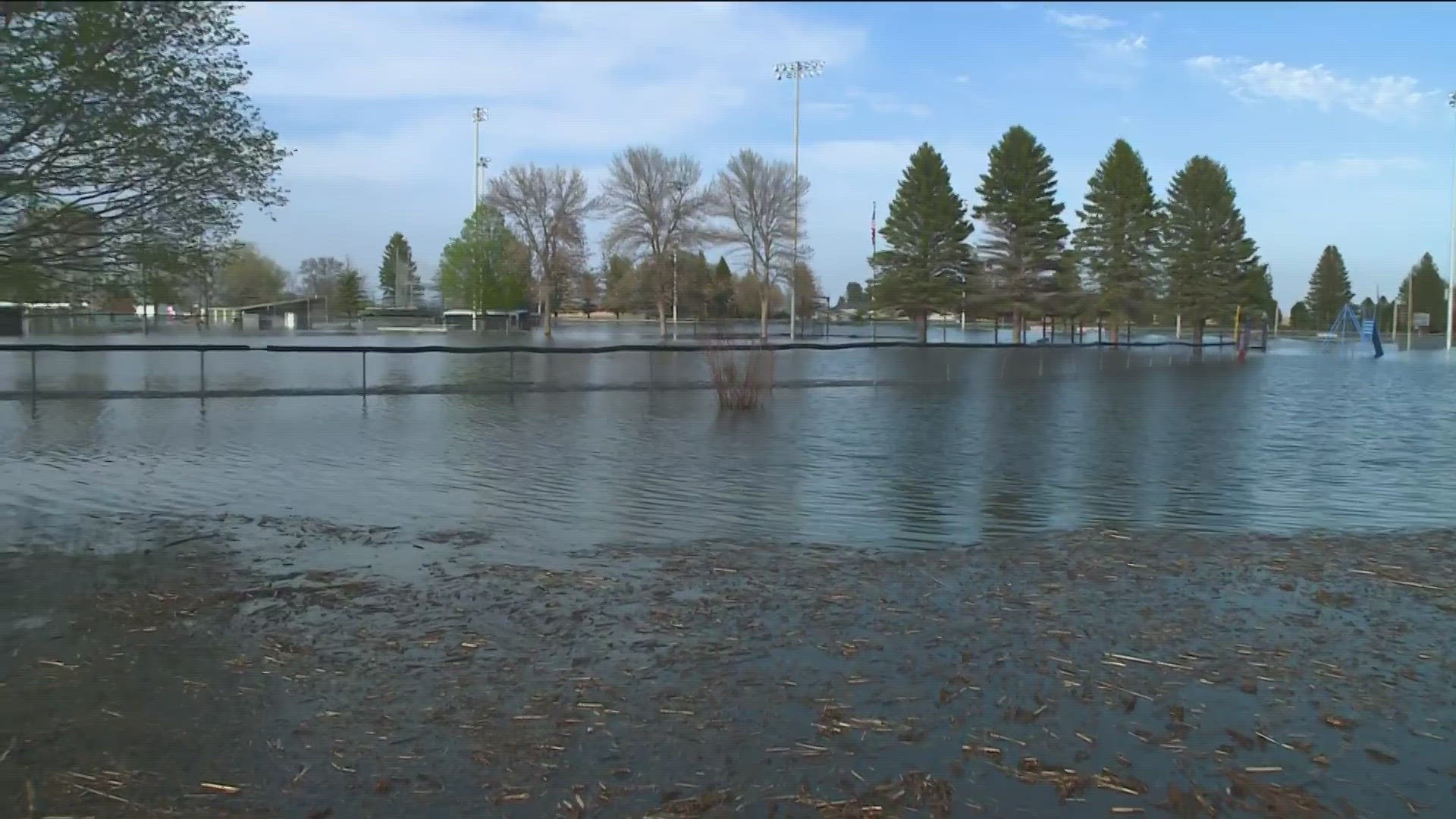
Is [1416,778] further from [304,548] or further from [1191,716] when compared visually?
[304,548]

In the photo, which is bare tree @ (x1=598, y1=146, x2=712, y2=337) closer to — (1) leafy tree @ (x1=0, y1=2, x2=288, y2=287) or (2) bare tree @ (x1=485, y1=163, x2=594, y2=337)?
(2) bare tree @ (x1=485, y1=163, x2=594, y2=337)

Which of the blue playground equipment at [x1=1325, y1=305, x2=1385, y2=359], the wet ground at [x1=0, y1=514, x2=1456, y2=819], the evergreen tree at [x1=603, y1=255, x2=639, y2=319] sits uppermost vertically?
the evergreen tree at [x1=603, y1=255, x2=639, y2=319]

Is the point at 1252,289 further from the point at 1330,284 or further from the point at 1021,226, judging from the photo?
the point at 1330,284

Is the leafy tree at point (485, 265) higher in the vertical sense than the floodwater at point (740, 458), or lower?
higher

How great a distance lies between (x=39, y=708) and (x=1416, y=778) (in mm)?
5518

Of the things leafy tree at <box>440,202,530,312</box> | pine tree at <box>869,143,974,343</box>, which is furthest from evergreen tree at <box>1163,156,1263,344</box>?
leafy tree at <box>440,202,530,312</box>

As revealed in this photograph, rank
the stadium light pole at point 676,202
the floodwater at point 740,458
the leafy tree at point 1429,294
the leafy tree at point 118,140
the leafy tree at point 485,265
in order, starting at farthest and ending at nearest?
the leafy tree at point 1429,294, the leafy tree at point 485,265, the stadium light pole at point 676,202, the floodwater at point 740,458, the leafy tree at point 118,140

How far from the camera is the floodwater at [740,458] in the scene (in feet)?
30.4

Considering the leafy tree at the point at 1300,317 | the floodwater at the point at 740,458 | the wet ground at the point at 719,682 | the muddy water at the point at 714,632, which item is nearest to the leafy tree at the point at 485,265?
the floodwater at the point at 740,458

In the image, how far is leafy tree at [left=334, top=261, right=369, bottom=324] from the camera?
4257 inches

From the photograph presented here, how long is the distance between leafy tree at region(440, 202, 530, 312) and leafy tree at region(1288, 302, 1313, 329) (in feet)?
250

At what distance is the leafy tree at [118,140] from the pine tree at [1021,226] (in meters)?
51.4

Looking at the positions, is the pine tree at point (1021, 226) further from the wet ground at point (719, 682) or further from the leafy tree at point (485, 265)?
the wet ground at point (719, 682)

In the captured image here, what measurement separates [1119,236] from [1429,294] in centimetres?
5927
